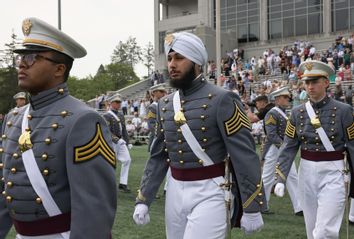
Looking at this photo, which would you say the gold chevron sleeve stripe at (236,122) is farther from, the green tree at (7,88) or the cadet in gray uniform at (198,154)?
the green tree at (7,88)

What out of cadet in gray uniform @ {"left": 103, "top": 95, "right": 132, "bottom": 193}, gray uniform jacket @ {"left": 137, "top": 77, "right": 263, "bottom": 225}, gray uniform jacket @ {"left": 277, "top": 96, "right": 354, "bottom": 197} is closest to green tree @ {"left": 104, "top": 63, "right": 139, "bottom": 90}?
cadet in gray uniform @ {"left": 103, "top": 95, "right": 132, "bottom": 193}

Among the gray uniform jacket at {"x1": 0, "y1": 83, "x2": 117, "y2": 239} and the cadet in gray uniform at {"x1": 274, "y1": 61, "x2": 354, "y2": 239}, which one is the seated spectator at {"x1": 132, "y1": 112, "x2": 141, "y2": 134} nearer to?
the cadet in gray uniform at {"x1": 274, "y1": 61, "x2": 354, "y2": 239}

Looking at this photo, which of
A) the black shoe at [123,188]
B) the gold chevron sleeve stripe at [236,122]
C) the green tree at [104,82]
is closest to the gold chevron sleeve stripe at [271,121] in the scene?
the black shoe at [123,188]

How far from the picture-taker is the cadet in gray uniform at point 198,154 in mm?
4461

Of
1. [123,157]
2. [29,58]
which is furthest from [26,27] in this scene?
[123,157]

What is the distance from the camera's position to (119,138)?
521 inches

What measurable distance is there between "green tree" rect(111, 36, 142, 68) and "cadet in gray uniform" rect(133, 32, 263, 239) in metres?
91.4

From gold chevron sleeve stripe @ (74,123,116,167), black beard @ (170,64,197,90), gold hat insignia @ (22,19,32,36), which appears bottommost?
gold chevron sleeve stripe @ (74,123,116,167)

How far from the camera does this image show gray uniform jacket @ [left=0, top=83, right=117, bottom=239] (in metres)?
2.88

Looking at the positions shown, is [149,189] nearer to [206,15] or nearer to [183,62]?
[183,62]

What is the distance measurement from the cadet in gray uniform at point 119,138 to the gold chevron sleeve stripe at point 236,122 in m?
8.16

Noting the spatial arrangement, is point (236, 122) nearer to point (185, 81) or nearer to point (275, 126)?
point (185, 81)

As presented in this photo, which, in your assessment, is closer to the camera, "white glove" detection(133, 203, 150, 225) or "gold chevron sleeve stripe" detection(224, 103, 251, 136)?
"gold chevron sleeve stripe" detection(224, 103, 251, 136)

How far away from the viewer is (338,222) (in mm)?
6125
